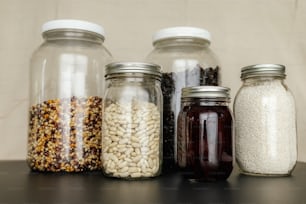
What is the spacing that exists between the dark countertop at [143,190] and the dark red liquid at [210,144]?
0.03 metres

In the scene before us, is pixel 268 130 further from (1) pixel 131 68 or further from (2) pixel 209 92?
(1) pixel 131 68

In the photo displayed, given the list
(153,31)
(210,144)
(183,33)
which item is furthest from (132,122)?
(153,31)

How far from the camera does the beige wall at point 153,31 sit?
108cm

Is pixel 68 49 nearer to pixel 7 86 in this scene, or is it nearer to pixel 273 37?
pixel 7 86

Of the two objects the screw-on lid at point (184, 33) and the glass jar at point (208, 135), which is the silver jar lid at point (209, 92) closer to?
the glass jar at point (208, 135)

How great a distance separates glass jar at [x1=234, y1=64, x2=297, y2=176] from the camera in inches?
28.7

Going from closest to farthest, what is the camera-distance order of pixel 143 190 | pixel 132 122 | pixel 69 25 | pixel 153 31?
1. pixel 143 190
2. pixel 132 122
3. pixel 69 25
4. pixel 153 31

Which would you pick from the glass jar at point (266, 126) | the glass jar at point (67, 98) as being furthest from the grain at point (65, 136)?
the glass jar at point (266, 126)

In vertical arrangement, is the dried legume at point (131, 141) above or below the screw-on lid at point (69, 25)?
below

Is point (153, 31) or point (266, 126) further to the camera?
point (153, 31)

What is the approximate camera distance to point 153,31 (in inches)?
44.1

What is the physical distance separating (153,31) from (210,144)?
537mm

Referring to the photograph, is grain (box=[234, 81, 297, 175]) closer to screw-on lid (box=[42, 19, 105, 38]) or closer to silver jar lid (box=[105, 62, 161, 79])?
silver jar lid (box=[105, 62, 161, 79])

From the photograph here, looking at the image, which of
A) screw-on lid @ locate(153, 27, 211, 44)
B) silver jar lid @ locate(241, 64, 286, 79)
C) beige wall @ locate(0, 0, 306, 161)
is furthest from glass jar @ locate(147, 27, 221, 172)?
beige wall @ locate(0, 0, 306, 161)
